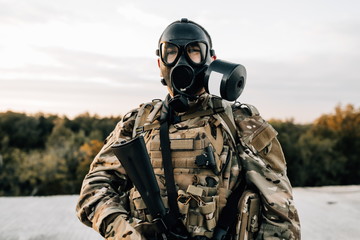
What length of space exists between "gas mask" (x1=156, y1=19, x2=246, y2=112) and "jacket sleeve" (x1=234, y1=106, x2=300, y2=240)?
26 cm

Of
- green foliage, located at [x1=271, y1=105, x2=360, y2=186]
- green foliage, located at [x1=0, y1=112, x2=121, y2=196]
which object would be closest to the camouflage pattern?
green foliage, located at [x1=271, y1=105, x2=360, y2=186]

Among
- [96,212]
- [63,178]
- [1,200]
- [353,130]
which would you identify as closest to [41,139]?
[63,178]

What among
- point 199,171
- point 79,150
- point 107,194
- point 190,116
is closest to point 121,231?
point 107,194

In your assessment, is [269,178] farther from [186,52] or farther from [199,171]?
[186,52]

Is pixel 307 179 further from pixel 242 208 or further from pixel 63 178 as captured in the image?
pixel 242 208

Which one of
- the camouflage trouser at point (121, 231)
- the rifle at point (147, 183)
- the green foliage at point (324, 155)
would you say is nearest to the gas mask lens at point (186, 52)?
the rifle at point (147, 183)

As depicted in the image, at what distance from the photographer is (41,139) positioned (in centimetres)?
4706

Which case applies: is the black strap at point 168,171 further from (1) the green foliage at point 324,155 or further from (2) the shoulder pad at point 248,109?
(1) the green foliage at point 324,155

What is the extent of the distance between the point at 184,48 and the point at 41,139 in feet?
157

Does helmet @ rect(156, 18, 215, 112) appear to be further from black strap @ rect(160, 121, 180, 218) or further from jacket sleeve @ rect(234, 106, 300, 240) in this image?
jacket sleeve @ rect(234, 106, 300, 240)

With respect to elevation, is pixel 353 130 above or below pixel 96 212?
below

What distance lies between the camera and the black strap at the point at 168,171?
2.16 m

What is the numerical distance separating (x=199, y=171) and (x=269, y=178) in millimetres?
405

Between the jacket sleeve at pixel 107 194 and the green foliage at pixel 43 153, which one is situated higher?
the jacket sleeve at pixel 107 194
